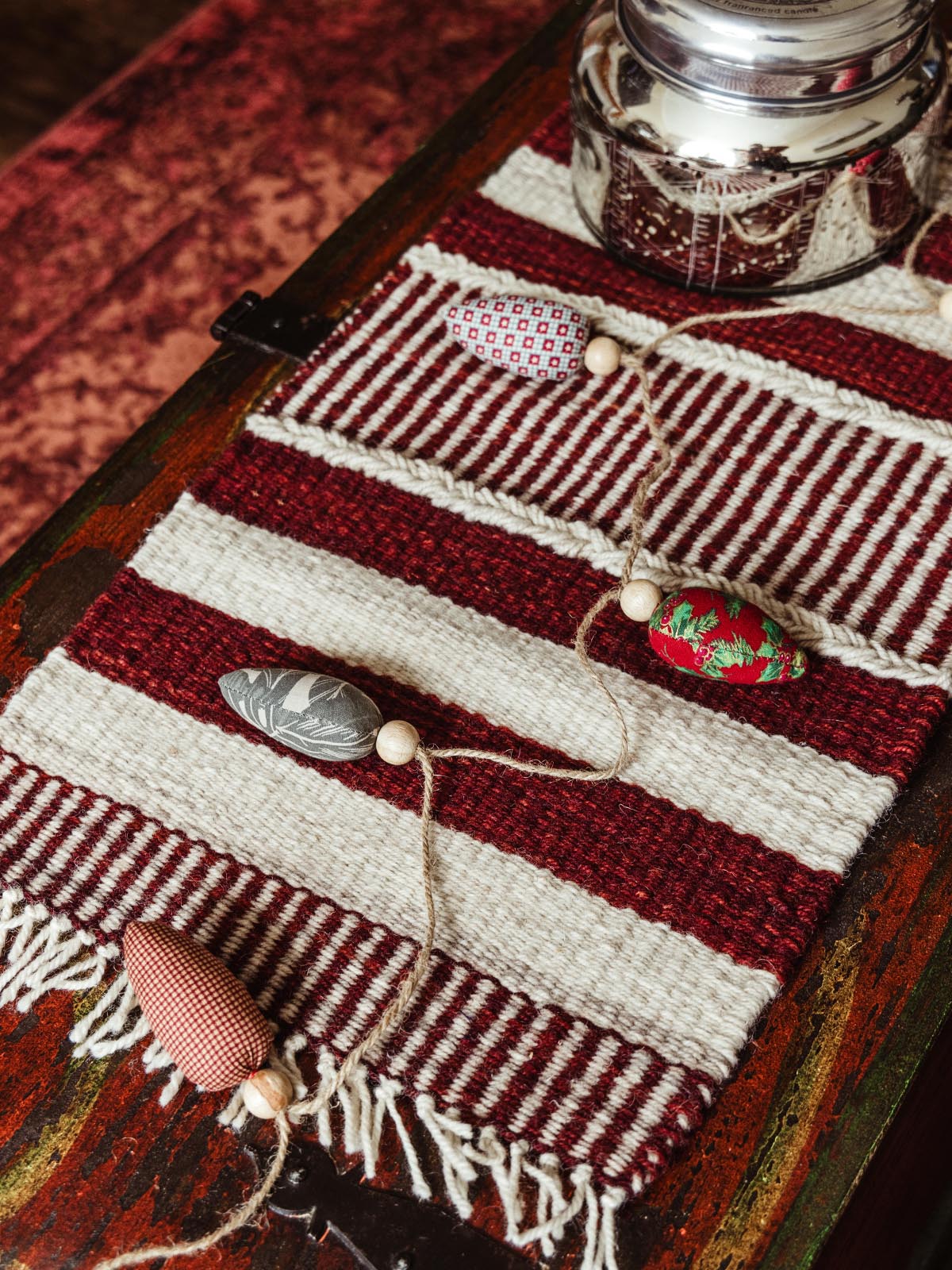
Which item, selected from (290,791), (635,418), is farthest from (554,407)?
(290,791)

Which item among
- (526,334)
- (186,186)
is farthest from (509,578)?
(186,186)

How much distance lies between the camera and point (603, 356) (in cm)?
66

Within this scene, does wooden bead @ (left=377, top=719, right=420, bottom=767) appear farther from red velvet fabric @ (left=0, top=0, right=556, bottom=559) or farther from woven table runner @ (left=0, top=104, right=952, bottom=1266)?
red velvet fabric @ (left=0, top=0, right=556, bottom=559)

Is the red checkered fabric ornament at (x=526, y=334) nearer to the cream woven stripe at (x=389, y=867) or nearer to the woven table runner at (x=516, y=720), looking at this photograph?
the woven table runner at (x=516, y=720)

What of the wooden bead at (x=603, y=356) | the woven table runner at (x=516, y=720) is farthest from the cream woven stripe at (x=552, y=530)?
the wooden bead at (x=603, y=356)

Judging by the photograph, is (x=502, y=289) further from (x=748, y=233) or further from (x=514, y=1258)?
(x=514, y=1258)

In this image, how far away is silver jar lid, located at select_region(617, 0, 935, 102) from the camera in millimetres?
578

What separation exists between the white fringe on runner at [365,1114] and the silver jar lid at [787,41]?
20.1 inches

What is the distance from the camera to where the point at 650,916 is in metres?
0.51

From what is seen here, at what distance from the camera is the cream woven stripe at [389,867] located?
19.4 inches

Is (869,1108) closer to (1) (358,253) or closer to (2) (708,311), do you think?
(2) (708,311)

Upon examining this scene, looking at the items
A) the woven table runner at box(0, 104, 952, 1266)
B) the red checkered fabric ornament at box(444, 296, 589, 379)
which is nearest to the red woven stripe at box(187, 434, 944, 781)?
the woven table runner at box(0, 104, 952, 1266)

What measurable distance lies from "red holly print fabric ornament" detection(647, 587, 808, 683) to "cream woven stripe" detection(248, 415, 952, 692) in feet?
0.09

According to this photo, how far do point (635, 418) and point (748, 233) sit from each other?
4.7 inches
